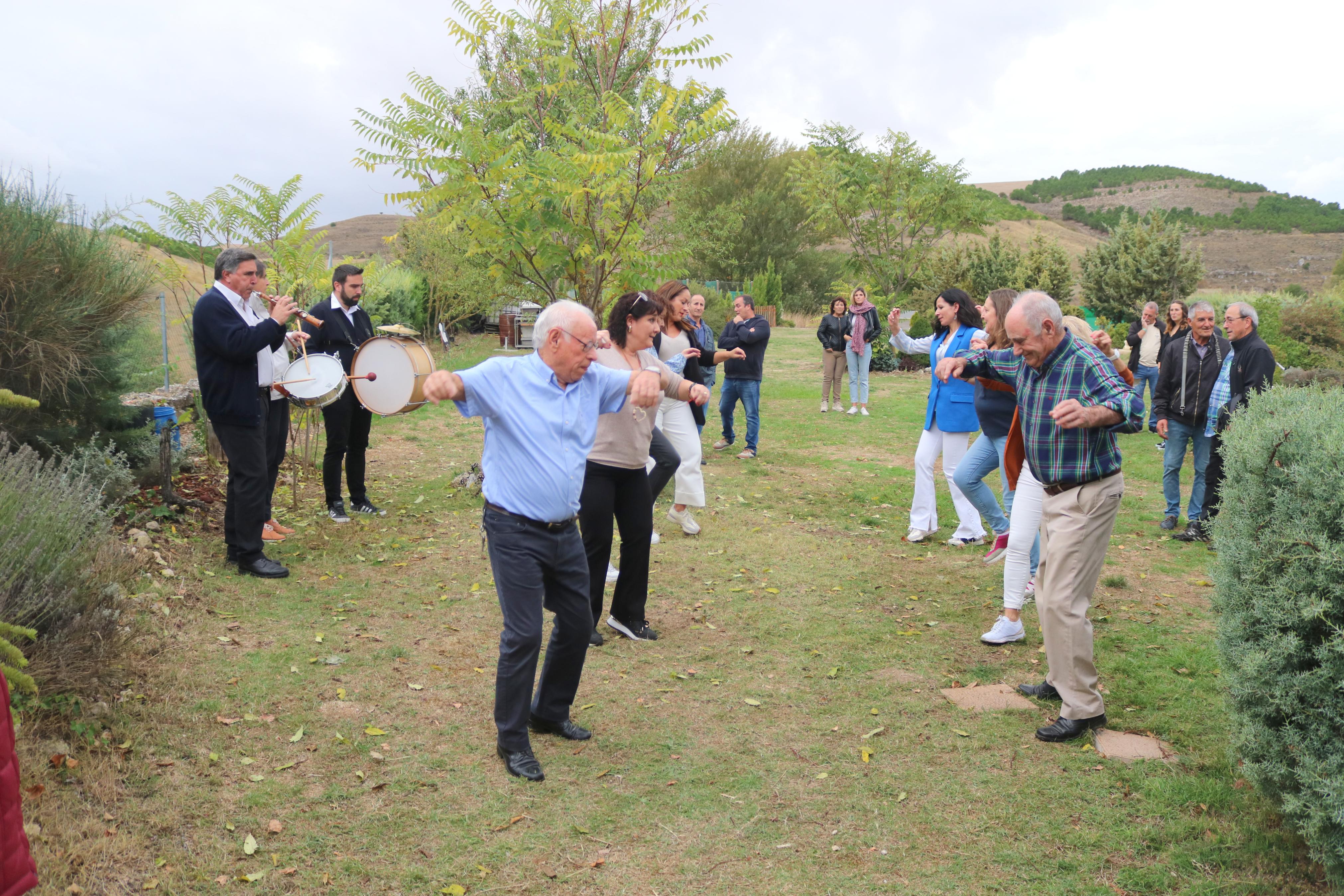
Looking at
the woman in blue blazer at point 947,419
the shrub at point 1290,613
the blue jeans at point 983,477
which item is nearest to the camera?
the shrub at point 1290,613

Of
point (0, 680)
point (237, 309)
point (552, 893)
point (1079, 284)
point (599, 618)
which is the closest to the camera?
point (0, 680)

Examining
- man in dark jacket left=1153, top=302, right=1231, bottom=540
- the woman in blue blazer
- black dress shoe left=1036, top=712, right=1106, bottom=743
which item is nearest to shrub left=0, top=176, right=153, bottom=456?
the woman in blue blazer

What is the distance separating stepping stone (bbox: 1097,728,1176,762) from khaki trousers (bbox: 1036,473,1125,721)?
0.45 ft

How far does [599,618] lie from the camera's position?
6.26m

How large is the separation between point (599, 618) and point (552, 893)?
279cm

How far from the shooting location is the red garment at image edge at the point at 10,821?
1993mm

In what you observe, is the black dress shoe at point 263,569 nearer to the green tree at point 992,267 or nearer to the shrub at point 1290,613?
the shrub at point 1290,613

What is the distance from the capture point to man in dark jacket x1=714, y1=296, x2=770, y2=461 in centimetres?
1277

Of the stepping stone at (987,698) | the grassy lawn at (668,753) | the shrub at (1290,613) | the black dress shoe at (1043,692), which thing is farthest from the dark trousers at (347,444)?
the shrub at (1290,613)

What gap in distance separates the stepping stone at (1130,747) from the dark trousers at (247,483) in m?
5.95

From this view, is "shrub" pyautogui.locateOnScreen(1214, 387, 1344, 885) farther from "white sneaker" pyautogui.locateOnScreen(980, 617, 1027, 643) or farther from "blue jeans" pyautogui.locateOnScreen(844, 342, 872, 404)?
"blue jeans" pyautogui.locateOnScreen(844, 342, 872, 404)

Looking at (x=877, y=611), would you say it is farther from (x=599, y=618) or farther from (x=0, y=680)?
(x=0, y=680)

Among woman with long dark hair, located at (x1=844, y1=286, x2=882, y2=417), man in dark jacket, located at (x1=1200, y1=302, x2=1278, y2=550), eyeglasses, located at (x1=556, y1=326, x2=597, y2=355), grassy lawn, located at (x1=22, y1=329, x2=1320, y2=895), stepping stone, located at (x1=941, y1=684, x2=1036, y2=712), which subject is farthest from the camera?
woman with long dark hair, located at (x1=844, y1=286, x2=882, y2=417)

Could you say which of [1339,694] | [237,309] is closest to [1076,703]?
[1339,694]
